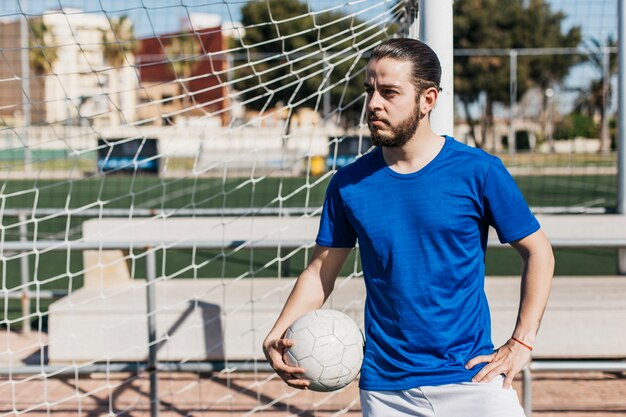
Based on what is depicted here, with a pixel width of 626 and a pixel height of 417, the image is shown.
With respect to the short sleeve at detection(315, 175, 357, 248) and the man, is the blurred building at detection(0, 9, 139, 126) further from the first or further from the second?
the man

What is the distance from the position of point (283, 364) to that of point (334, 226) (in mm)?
497

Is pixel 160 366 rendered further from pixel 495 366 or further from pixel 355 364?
pixel 495 366

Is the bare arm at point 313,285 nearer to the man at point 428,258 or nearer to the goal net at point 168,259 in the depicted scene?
the man at point 428,258

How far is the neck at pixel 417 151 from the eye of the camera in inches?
112

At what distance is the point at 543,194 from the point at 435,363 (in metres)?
19.8

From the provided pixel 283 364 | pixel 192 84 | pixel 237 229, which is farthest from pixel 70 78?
pixel 283 364

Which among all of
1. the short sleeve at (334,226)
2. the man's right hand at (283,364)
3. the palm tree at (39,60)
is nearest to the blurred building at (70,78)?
the palm tree at (39,60)

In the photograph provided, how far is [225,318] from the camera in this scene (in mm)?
5871

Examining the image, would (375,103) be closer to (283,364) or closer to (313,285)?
(313,285)

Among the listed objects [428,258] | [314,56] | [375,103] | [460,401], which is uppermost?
[314,56]

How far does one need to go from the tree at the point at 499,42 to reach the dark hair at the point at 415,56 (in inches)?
1709

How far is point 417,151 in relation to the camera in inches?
112

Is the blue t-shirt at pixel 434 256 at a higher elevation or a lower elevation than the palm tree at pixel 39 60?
lower

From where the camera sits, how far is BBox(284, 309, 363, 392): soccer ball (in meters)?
2.85
